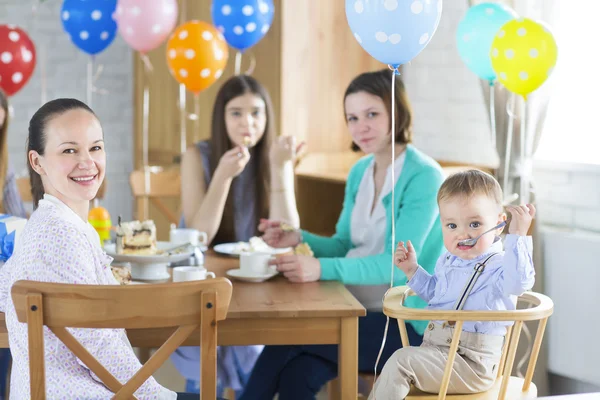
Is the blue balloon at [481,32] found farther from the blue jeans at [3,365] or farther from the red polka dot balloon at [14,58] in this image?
the blue jeans at [3,365]

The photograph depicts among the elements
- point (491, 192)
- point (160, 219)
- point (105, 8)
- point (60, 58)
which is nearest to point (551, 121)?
point (491, 192)

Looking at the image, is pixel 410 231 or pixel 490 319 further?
pixel 410 231

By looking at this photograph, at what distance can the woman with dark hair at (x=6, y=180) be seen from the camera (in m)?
2.78

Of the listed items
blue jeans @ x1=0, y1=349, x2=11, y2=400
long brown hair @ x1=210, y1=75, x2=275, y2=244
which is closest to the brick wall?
long brown hair @ x1=210, y1=75, x2=275, y2=244

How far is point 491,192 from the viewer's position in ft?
5.62

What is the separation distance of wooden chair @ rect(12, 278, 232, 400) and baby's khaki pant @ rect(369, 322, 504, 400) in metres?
0.42

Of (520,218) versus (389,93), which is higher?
(389,93)

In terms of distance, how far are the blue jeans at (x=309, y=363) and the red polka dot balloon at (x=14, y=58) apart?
5.12ft

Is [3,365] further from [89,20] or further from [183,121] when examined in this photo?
[183,121]

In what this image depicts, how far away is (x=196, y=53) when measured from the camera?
2.98 meters

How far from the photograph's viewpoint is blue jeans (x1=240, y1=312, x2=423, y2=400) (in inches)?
88.7

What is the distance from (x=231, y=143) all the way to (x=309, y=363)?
96cm

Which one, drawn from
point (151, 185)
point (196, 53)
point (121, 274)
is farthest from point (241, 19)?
point (121, 274)

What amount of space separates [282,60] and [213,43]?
100 centimetres
